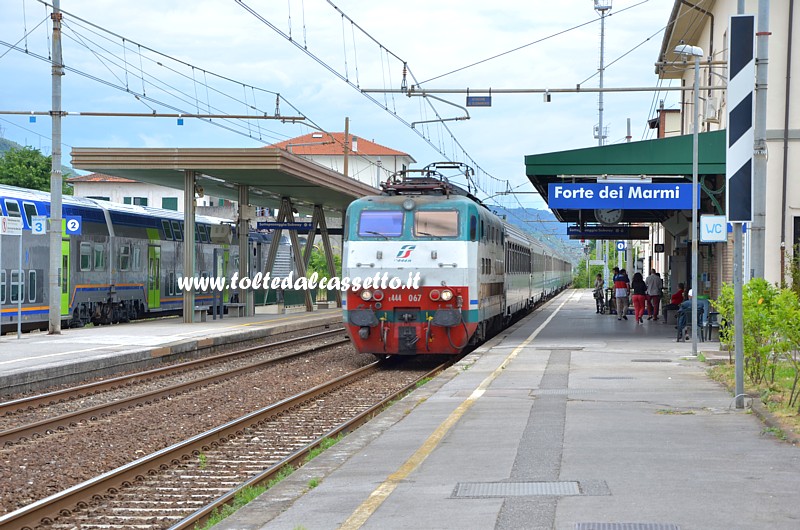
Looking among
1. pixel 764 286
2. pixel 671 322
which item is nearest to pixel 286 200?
pixel 671 322

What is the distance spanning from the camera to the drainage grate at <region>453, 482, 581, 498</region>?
7.07 metres

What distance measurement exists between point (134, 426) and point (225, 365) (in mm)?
8489

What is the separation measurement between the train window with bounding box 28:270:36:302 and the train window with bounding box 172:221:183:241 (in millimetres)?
11060

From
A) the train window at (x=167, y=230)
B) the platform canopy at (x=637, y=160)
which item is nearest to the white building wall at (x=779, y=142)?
the platform canopy at (x=637, y=160)

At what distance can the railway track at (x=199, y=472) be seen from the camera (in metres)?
8.09

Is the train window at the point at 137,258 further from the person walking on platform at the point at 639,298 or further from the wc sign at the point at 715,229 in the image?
the wc sign at the point at 715,229

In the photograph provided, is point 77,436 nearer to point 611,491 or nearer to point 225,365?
point 611,491

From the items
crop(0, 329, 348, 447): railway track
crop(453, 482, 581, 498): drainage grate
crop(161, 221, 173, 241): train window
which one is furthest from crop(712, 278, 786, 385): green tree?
crop(161, 221, 173, 241): train window

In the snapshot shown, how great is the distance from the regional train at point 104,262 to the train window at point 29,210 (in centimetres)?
2

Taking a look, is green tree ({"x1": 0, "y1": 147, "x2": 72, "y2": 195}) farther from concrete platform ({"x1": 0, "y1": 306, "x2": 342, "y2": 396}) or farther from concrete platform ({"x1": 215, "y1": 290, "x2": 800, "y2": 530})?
concrete platform ({"x1": 215, "y1": 290, "x2": 800, "y2": 530})

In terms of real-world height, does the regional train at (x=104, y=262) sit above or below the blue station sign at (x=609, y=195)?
below

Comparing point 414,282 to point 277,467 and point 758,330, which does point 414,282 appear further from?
point 277,467

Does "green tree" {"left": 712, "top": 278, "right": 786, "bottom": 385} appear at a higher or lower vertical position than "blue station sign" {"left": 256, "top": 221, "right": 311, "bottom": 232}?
lower

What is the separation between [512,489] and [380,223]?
1261 centimetres
